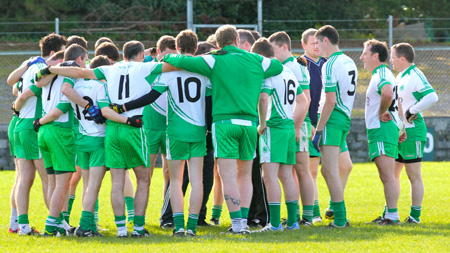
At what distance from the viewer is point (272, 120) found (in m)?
7.20

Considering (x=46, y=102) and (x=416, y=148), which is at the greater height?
(x=46, y=102)

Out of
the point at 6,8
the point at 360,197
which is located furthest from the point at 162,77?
the point at 6,8

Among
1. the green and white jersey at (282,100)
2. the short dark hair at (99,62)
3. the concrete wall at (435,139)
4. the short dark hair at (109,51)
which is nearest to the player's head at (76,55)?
the short dark hair at (99,62)

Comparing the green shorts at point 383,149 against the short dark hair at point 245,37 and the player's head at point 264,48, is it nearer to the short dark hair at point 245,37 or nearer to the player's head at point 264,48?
the player's head at point 264,48

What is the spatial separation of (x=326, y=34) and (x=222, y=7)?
19.1 meters

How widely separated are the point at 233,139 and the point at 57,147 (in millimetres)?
1868

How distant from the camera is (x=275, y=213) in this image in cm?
712

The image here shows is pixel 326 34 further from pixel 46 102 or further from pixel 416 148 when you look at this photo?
pixel 46 102

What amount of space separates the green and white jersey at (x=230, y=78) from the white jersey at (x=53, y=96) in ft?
4.08

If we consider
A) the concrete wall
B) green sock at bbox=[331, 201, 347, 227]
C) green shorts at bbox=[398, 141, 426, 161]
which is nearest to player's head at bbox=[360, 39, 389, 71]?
green shorts at bbox=[398, 141, 426, 161]

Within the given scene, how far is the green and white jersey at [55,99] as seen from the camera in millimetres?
7117

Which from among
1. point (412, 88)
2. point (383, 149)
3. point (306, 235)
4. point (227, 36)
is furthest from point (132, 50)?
point (412, 88)

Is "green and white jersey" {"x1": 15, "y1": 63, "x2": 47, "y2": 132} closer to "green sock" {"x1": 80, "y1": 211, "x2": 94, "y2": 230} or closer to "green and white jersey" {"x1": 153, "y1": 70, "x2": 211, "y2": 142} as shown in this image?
"green sock" {"x1": 80, "y1": 211, "x2": 94, "y2": 230}

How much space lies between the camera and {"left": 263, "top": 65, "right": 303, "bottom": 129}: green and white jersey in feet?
23.5
